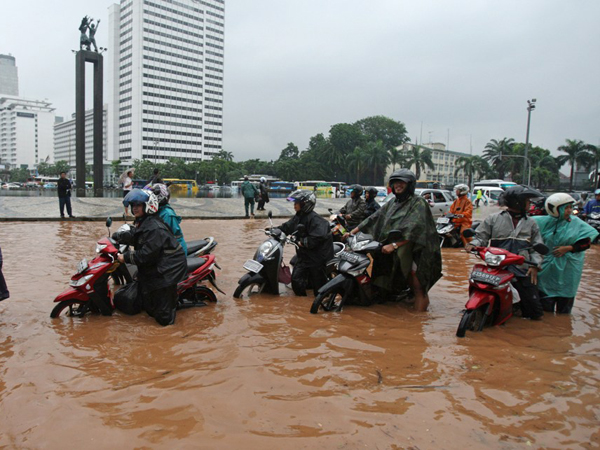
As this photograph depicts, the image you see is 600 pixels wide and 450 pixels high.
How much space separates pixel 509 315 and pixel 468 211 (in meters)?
5.84

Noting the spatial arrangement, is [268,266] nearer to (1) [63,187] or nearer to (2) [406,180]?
(2) [406,180]

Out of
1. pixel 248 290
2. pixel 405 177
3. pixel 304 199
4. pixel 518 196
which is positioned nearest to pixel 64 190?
pixel 248 290

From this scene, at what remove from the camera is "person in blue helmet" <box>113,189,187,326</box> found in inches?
169

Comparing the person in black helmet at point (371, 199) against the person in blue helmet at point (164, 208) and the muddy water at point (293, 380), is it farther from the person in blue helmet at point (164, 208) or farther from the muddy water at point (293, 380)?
the person in blue helmet at point (164, 208)

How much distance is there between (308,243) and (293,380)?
8.15 ft

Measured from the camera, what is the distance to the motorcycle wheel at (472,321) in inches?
166

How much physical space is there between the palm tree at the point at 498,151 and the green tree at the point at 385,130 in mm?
18653

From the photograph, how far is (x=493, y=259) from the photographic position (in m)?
4.24

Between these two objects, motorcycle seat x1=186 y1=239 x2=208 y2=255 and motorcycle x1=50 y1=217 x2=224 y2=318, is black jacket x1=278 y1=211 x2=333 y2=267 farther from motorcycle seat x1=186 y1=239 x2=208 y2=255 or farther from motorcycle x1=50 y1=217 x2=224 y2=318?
motorcycle x1=50 y1=217 x2=224 y2=318

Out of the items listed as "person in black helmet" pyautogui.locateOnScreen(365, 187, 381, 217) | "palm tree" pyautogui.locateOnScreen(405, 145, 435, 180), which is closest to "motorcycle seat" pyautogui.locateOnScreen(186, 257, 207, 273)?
"person in black helmet" pyautogui.locateOnScreen(365, 187, 381, 217)

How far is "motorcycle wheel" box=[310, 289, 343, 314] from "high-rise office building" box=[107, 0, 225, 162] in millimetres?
101290

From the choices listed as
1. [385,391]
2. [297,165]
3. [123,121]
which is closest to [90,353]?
[385,391]

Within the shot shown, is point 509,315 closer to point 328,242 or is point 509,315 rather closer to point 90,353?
point 328,242

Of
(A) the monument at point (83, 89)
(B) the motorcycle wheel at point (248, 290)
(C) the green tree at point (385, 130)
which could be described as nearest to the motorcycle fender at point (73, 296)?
(B) the motorcycle wheel at point (248, 290)
